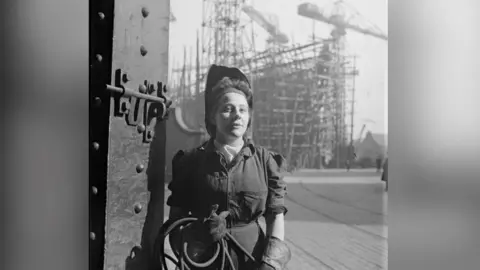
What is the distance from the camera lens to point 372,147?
31.8 inches

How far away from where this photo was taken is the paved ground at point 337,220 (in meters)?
0.81

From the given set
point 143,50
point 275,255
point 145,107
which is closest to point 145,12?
point 143,50

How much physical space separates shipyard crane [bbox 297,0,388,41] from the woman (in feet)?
0.57

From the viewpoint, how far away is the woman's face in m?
0.81

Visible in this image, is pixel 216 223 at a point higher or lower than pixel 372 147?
lower

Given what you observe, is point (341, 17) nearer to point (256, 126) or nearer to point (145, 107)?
point (256, 126)

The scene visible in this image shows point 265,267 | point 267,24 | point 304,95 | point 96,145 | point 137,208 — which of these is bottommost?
point 265,267

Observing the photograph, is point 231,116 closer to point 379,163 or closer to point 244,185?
point 244,185

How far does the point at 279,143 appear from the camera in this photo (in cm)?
81

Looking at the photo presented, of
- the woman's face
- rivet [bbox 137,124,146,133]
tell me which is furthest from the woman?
rivet [bbox 137,124,146,133]

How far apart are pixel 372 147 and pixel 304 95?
0.16 metres

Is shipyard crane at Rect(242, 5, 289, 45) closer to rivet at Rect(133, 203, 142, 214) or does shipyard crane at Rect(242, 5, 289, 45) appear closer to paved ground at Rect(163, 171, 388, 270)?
paved ground at Rect(163, 171, 388, 270)
